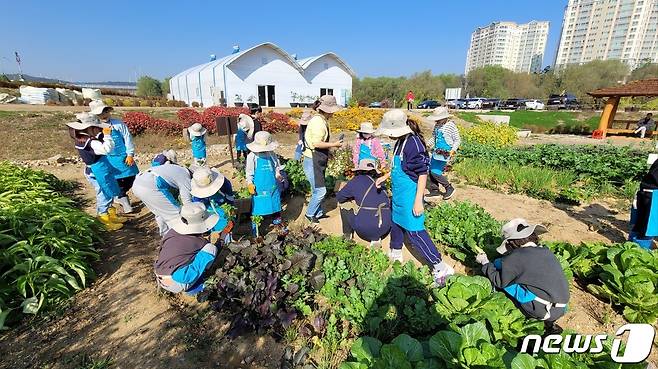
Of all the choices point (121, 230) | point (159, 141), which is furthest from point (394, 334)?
Answer: point (159, 141)

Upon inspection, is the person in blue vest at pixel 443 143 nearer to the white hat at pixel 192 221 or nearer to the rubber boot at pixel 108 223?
the white hat at pixel 192 221

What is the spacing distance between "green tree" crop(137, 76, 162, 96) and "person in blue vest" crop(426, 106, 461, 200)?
178ft

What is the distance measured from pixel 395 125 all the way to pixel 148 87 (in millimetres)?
57268

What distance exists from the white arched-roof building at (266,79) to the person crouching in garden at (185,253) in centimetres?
2387

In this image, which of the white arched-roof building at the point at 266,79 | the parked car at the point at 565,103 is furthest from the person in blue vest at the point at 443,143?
the parked car at the point at 565,103

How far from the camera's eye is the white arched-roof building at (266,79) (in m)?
27.5

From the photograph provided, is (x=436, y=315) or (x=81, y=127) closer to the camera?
(x=436, y=315)

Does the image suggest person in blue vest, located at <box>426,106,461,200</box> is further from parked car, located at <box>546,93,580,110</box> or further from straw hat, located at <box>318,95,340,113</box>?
parked car, located at <box>546,93,580,110</box>

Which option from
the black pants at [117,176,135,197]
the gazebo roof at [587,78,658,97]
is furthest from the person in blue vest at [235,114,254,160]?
the gazebo roof at [587,78,658,97]

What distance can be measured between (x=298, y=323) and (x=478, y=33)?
438 feet

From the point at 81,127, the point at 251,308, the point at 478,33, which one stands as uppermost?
the point at 478,33

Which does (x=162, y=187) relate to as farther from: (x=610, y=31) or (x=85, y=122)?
(x=610, y=31)

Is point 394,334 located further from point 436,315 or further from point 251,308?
point 251,308

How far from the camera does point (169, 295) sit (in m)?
3.14
